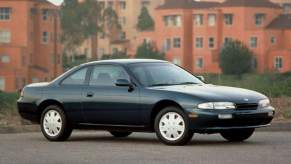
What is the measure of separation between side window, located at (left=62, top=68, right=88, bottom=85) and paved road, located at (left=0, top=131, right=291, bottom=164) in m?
0.98

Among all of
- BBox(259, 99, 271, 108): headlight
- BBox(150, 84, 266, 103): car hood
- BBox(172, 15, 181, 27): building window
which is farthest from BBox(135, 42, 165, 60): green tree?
BBox(259, 99, 271, 108): headlight

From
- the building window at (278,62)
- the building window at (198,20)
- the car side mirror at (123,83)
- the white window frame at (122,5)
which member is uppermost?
the white window frame at (122,5)

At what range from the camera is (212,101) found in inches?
583

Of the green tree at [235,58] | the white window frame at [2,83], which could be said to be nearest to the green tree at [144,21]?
the green tree at [235,58]

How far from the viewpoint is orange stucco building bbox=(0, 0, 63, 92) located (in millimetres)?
104125

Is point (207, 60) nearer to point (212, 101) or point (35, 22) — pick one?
point (35, 22)

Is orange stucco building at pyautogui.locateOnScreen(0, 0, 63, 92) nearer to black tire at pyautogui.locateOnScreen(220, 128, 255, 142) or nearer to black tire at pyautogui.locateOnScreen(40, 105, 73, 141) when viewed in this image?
black tire at pyautogui.locateOnScreen(40, 105, 73, 141)

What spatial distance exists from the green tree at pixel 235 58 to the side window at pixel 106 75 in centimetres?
9707

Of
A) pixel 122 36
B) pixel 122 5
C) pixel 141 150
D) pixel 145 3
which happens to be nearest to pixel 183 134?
pixel 141 150

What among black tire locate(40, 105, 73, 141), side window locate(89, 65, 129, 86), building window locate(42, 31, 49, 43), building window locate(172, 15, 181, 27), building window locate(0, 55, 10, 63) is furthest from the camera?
building window locate(172, 15, 181, 27)

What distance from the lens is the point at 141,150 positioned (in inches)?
561

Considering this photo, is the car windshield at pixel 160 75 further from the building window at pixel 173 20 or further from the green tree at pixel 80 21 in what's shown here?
the green tree at pixel 80 21

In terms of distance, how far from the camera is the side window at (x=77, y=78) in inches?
656

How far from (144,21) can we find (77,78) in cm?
14972
